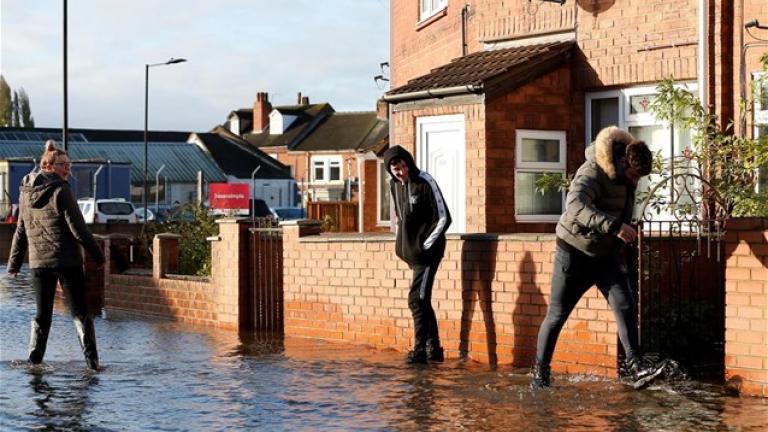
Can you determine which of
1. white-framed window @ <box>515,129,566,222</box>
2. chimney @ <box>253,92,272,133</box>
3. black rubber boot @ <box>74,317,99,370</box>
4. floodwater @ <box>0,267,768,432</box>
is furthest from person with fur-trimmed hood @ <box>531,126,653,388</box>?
chimney @ <box>253,92,272,133</box>

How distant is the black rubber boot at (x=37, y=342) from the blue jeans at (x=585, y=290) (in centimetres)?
448

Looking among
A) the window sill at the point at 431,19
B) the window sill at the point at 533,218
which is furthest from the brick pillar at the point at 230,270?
the window sill at the point at 431,19

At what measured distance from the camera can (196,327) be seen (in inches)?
646

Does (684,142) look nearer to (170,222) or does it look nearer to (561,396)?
(561,396)

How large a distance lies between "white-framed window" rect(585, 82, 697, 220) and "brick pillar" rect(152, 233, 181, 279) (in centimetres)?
577

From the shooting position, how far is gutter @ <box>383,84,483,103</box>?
1585cm

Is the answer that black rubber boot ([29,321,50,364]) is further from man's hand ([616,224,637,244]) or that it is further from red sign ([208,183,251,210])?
red sign ([208,183,251,210])

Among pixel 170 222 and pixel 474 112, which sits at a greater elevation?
pixel 474 112

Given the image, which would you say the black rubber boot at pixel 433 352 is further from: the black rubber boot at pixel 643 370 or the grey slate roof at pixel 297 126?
the grey slate roof at pixel 297 126

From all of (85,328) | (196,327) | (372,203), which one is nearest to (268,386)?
(85,328)

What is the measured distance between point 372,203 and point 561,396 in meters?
22.2

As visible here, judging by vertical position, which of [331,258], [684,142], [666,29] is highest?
[666,29]

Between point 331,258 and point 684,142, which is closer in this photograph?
point 331,258

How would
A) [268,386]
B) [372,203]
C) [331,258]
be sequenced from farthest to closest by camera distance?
[372,203] < [331,258] < [268,386]
